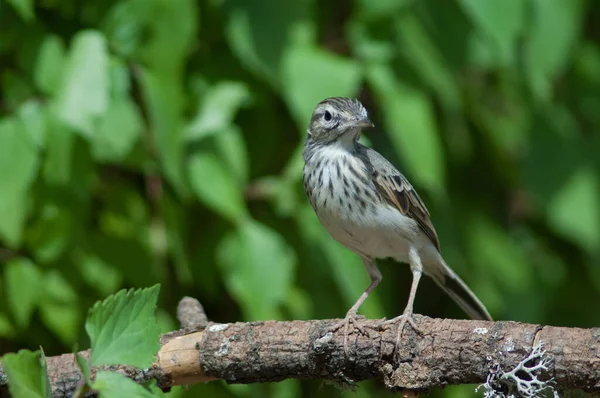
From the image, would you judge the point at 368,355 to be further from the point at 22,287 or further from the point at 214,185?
the point at 22,287

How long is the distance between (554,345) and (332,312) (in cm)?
232

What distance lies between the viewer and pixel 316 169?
13.5ft

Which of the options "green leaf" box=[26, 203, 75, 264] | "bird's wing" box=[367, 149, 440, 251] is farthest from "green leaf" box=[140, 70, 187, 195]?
"bird's wing" box=[367, 149, 440, 251]

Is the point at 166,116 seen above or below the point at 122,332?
above

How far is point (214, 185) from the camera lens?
176 inches

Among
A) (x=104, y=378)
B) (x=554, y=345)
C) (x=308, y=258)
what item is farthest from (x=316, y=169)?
(x=104, y=378)

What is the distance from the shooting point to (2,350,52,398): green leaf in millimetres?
2172

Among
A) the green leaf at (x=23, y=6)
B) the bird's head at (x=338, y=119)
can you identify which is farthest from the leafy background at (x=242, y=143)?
the bird's head at (x=338, y=119)

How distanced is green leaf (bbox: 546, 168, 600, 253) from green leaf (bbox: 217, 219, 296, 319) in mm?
1751

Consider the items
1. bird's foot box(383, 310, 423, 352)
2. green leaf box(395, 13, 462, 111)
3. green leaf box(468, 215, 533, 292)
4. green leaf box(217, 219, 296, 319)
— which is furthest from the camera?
green leaf box(468, 215, 533, 292)

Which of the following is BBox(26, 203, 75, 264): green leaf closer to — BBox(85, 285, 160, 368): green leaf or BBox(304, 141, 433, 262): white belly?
BBox(304, 141, 433, 262): white belly

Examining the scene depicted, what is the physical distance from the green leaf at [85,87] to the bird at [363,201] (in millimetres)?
963

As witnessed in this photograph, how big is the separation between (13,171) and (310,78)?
1485 mm

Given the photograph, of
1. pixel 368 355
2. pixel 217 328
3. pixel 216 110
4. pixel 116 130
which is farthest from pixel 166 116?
pixel 368 355
